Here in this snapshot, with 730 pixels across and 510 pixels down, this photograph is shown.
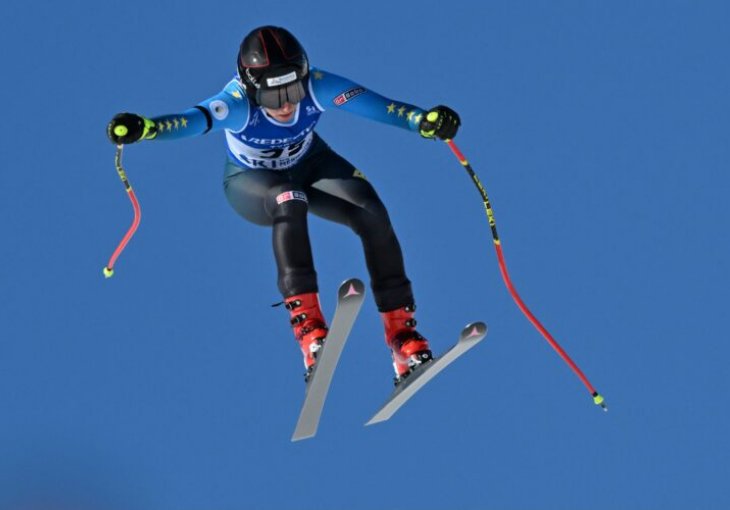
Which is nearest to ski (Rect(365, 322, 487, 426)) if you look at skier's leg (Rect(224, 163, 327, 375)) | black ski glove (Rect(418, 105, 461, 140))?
skier's leg (Rect(224, 163, 327, 375))

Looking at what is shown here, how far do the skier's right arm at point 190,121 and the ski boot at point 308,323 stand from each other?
2.35ft

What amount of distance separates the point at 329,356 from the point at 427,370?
0.41m

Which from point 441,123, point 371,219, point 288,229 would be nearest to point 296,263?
point 288,229

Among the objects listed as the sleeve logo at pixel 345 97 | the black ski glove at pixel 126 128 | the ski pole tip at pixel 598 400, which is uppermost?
the sleeve logo at pixel 345 97

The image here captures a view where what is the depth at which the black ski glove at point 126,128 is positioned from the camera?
17.6 ft

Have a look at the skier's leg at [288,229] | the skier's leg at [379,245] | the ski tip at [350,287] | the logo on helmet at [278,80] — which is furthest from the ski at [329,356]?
the logo on helmet at [278,80]

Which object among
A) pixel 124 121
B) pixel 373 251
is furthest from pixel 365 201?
pixel 124 121

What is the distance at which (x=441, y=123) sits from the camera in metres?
5.73

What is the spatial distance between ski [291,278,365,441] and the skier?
0.09m

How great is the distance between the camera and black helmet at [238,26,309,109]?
5668 mm

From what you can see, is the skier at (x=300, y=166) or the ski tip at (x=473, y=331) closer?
the ski tip at (x=473, y=331)

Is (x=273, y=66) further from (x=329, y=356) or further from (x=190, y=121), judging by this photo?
(x=329, y=356)

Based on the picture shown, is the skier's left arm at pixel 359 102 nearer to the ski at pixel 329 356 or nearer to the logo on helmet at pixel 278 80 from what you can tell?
the logo on helmet at pixel 278 80

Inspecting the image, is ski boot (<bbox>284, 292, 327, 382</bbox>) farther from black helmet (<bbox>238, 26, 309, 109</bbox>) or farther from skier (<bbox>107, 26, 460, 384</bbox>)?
black helmet (<bbox>238, 26, 309, 109</bbox>)
